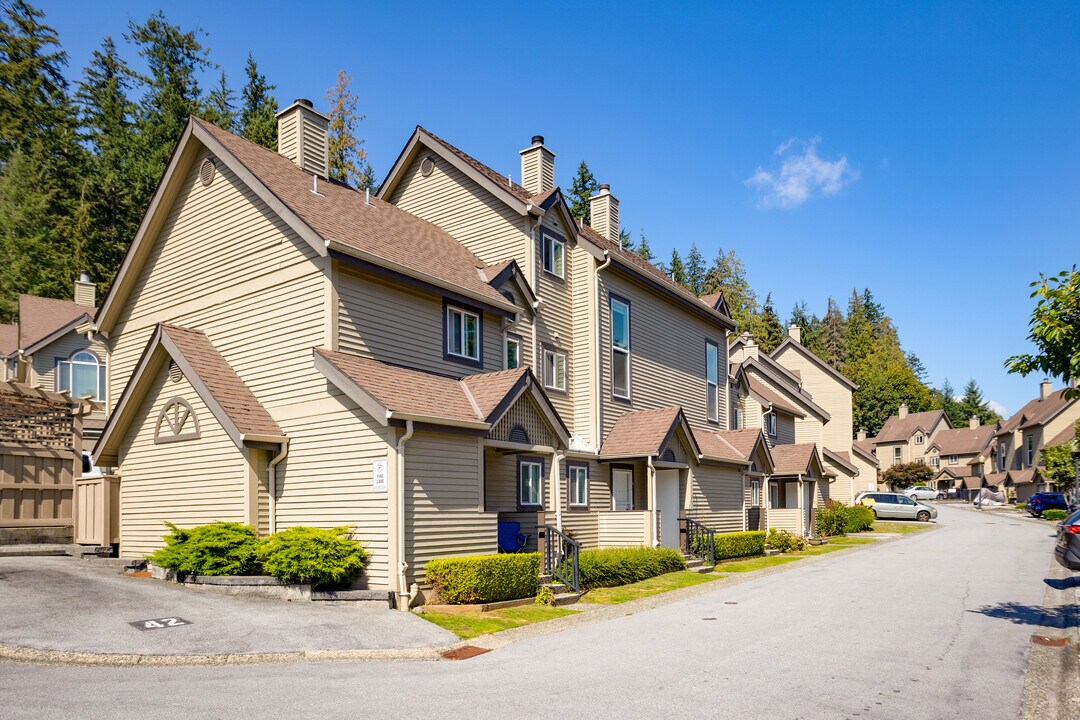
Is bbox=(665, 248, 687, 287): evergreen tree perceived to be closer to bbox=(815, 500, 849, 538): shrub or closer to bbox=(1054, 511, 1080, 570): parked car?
bbox=(815, 500, 849, 538): shrub

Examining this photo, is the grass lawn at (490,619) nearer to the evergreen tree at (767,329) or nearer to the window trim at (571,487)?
the window trim at (571,487)

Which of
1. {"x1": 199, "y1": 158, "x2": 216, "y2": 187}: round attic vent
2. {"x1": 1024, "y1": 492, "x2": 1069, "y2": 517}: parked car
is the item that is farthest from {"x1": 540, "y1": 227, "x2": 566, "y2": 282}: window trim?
{"x1": 1024, "y1": 492, "x2": 1069, "y2": 517}: parked car

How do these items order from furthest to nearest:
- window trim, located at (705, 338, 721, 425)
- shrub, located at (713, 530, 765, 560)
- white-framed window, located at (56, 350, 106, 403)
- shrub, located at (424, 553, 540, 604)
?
white-framed window, located at (56, 350, 106, 403), window trim, located at (705, 338, 721, 425), shrub, located at (713, 530, 765, 560), shrub, located at (424, 553, 540, 604)

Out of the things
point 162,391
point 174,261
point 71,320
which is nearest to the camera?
point 162,391

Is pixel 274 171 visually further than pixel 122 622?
Yes

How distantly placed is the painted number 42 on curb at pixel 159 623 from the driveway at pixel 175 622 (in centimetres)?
3

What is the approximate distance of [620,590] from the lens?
66.1 ft

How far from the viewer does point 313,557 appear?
50.2ft

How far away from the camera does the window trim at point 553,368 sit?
2436cm

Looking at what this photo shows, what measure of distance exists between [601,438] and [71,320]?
24.8 meters

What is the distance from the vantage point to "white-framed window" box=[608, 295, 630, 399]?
26.8 meters

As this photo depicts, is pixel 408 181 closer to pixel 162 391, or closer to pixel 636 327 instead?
pixel 636 327

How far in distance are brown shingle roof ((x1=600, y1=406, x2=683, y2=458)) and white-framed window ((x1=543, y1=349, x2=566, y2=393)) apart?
→ 220cm

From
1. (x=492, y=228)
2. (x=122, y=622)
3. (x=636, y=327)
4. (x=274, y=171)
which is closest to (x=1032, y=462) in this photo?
(x=636, y=327)
